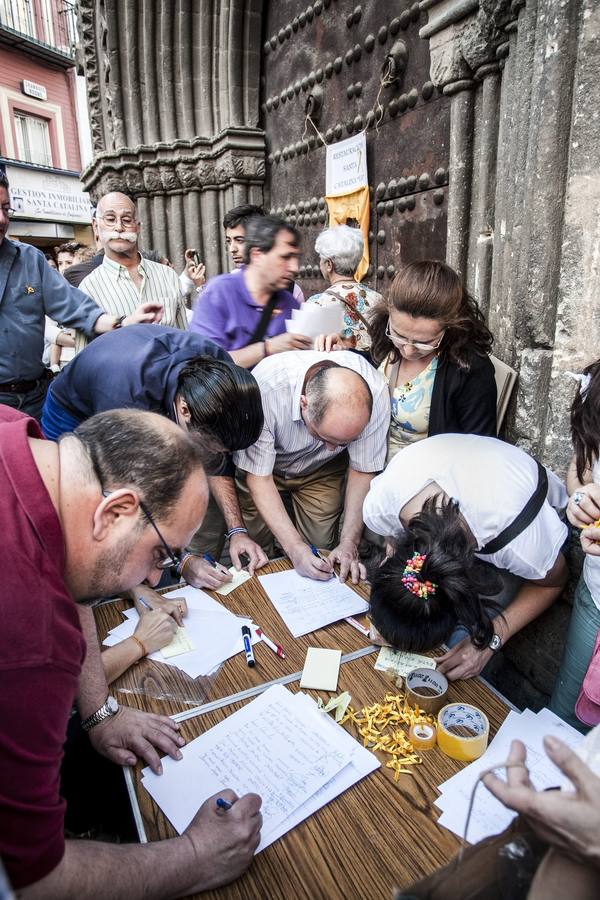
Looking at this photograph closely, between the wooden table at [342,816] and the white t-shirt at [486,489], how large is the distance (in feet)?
1.30

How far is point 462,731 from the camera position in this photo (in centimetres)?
124

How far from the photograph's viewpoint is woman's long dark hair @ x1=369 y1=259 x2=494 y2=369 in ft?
6.53

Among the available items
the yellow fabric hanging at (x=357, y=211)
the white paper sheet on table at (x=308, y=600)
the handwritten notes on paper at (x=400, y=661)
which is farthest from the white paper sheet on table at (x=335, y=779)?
the yellow fabric hanging at (x=357, y=211)

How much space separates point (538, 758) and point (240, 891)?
67cm

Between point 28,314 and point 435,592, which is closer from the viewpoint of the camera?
point 435,592

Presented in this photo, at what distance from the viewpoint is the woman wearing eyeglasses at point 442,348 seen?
2002 millimetres

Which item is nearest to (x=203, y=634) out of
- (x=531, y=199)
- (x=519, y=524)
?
(x=519, y=524)

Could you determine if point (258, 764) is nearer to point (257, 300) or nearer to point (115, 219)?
point (257, 300)

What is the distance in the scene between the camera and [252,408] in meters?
1.86

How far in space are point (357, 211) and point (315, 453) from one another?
1823mm

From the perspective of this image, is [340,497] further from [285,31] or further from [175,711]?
[285,31]

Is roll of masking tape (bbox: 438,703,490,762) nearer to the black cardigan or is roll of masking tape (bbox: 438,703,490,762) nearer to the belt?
the black cardigan

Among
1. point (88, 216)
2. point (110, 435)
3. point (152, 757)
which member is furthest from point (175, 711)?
point (88, 216)

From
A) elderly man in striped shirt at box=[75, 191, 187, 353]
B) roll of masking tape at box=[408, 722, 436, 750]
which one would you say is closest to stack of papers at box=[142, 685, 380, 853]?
roll of masking tape at box=[408, 722, 436, 750]
